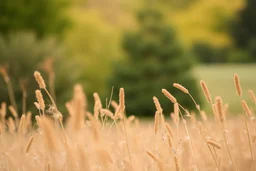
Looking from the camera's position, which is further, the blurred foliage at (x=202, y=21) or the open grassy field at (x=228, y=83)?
the blurred foliage at (x=202, y=21)

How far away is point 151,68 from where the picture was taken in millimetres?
16281

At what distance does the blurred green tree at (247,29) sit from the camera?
3748cm

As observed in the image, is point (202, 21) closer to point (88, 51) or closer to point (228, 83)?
point (228, 83)

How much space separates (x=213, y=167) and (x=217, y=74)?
30.1m

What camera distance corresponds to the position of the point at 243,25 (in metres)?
38.4

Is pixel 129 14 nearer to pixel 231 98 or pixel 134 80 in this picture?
pixel 231 98

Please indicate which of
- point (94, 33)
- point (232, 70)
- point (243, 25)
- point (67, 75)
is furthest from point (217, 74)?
point (67, 75)

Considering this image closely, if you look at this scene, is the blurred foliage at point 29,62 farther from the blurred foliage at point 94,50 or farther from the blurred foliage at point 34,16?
the blurred foliage at point 94,50

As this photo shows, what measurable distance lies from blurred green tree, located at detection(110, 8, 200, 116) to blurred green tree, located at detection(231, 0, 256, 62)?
878 inches

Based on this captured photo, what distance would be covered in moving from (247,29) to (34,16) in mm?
26847

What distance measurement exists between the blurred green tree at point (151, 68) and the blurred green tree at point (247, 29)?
22.3 meters

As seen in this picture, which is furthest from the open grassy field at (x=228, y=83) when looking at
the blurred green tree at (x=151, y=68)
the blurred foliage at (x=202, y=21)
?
the blurred green tree at (x=151, y=68)

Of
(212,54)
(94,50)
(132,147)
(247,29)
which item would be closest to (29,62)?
(94,50)

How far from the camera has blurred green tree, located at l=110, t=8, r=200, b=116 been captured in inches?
630
